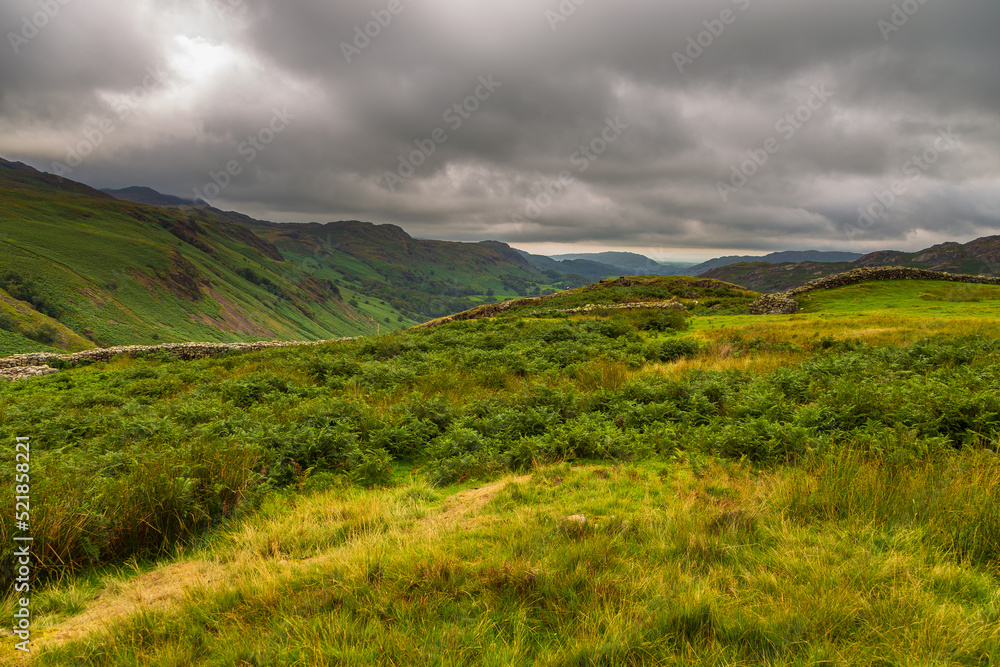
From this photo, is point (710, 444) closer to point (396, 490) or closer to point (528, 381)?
point (396, 490)

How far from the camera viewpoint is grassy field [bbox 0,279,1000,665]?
3.05 metres

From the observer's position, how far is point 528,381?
1248cm

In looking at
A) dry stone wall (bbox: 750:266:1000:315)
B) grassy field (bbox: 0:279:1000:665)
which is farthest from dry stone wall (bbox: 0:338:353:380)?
dry stone wall (bbox: 750:266:1000:315)

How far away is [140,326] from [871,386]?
190074mm

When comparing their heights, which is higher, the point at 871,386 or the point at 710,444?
the point at 871,386

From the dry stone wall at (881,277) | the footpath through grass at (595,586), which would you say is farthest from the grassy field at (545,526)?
the dry stone wall at (881,277)

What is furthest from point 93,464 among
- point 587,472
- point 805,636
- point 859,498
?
point 859,498

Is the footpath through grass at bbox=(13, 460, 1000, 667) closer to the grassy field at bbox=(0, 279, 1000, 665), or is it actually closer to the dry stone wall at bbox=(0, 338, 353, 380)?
the grassy field at bbox=(0, 279, 1000, 665)

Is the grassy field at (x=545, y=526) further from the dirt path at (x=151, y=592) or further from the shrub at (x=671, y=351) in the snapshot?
the shrub at (x=671, y=351)

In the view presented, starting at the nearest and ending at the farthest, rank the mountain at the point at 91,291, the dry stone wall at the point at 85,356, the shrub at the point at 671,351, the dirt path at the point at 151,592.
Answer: the dirt path at the point at 151,592
the shrub at the point at 671,351
the dry stone wall at the point at 85,356
the mountain at the point at 91,291

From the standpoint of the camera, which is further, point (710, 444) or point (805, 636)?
point (710, 444)

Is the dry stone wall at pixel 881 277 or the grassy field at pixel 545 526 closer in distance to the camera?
the grassy field at pixel 545 526

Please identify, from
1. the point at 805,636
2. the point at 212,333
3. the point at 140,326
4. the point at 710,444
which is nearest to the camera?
the point at 805,636

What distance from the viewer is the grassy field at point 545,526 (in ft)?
10.00
